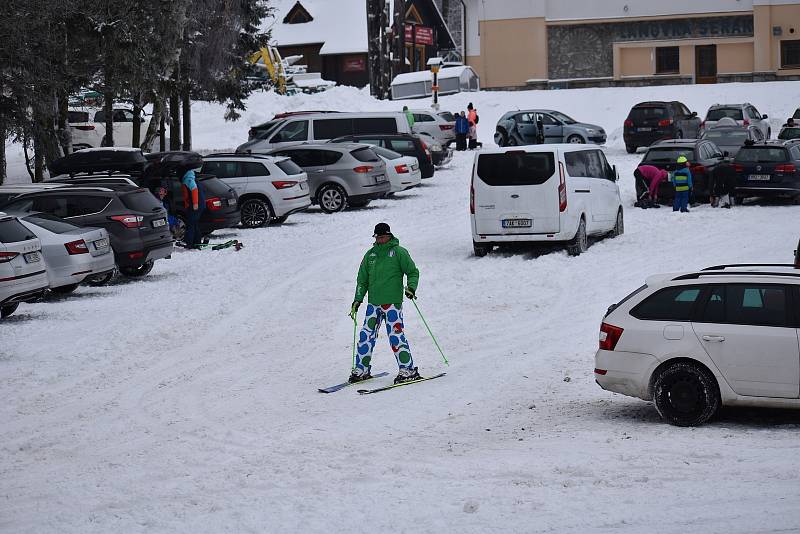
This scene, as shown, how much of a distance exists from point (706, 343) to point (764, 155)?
17.5 metres

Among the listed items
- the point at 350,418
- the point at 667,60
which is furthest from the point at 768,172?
the point at 667,60

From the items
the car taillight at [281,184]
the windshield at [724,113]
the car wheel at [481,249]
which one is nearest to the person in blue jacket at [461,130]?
the windshield at [724,113]

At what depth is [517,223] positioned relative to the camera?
2045 centimetres

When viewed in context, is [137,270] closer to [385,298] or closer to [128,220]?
[128,220]

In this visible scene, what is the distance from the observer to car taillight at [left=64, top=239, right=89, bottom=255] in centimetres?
1777

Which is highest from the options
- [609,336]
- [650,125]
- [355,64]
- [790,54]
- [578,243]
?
[355,64]

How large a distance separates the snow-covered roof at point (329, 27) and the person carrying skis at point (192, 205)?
48.4 m

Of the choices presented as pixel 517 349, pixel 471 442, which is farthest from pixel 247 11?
pixel 471 442

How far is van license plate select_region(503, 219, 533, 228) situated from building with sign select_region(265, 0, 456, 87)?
50.9m

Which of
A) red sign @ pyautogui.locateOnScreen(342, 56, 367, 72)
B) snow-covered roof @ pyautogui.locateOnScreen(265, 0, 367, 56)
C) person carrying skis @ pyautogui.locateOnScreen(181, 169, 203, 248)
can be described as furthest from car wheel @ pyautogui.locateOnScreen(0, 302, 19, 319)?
red sign @ pyautogui.locateOnScreen(342, 56, 367, 72)

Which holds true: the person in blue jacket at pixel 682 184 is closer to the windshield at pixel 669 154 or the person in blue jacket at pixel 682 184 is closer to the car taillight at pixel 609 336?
the windshield at pixel 669 154

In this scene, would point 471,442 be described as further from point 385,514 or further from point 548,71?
point 548,71

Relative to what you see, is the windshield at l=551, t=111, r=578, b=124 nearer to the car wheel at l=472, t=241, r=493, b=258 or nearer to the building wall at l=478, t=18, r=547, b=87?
the car wheel at l=472, t=241, r=493, b=258

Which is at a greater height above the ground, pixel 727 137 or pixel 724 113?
pixel 724 113
